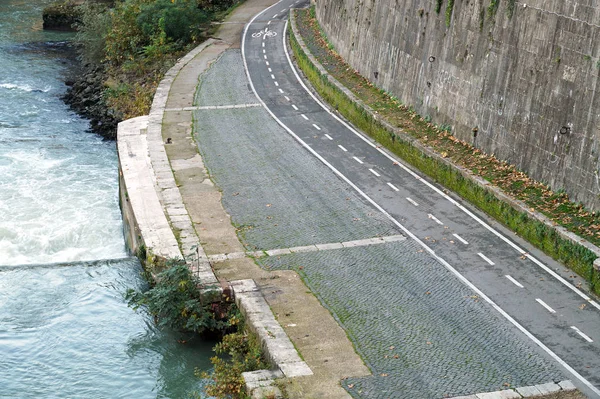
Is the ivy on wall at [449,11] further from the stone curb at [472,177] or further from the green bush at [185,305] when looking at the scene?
the green bush at [185,305]

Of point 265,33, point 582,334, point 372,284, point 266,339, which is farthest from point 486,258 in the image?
point 265,33

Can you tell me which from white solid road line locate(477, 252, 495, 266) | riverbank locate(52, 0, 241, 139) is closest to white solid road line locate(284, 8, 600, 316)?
white solid road line locate(477, 252, 495, 266)

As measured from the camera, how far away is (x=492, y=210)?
82.5 ft

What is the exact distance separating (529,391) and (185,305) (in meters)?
8.15

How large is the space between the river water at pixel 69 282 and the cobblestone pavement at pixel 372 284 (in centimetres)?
372

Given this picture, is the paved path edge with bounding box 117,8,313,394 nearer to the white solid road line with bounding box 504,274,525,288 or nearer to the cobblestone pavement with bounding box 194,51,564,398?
the cobblestone pavement with bounding box 194,51,564,398

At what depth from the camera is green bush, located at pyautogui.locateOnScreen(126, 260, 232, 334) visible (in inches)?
804

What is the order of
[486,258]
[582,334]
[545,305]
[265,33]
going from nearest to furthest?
[582,334], [545,305], [486,258], [265,33]

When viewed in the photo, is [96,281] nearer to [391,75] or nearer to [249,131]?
[249,131]

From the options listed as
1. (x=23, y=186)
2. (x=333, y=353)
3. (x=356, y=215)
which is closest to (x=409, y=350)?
(x=333, y=353)

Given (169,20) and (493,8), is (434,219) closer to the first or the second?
(493,8)

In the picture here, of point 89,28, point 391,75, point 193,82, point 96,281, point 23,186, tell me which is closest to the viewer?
point 96,281

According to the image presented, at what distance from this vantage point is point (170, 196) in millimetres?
27156

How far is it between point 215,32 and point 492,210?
106 feet
